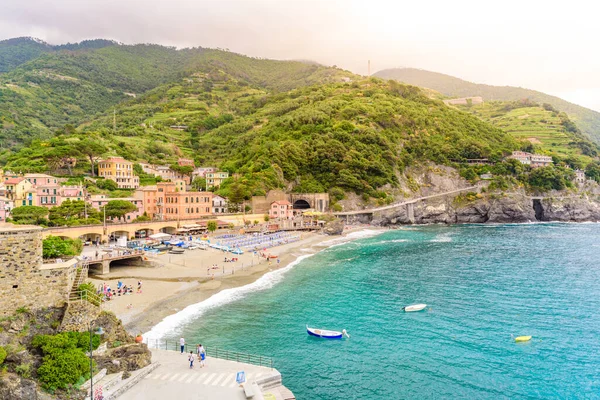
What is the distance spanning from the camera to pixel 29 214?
5631 cm

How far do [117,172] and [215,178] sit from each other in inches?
943

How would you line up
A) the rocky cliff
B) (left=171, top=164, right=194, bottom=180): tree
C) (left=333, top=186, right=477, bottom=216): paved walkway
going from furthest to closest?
the rocky cliff
(left=171, top=164, right=194, bottom=180): tree
(left=333, top=186, right=477, bottom=216): paved walkway

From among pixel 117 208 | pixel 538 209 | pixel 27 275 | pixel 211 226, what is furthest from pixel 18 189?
pixel 538 209

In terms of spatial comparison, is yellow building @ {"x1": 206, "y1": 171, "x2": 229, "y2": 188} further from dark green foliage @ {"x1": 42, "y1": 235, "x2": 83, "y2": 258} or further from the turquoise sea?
dark green foliage @ {"x1": 42, "y1": 235, "x2": 83, "y2": 258}

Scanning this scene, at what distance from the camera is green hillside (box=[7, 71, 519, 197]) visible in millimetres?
104812

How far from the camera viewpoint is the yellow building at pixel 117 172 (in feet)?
278

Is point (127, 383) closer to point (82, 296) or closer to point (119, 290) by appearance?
point (82, 296)

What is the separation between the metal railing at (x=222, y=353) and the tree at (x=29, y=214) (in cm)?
4026

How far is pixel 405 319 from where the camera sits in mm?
32125

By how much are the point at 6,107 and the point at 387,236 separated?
131413 millimetres

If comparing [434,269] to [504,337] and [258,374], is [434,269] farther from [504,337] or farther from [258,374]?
[258,374]

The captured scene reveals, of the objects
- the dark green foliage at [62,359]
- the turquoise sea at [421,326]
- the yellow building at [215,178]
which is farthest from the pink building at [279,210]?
the dark green foliage at [62,359]

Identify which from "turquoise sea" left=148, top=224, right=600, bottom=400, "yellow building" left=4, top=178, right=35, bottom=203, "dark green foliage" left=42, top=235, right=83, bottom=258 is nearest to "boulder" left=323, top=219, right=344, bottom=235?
"turquoise sea" left=148, top=224, right=600, bottom=400

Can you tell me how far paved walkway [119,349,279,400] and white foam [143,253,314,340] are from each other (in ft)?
24.0
